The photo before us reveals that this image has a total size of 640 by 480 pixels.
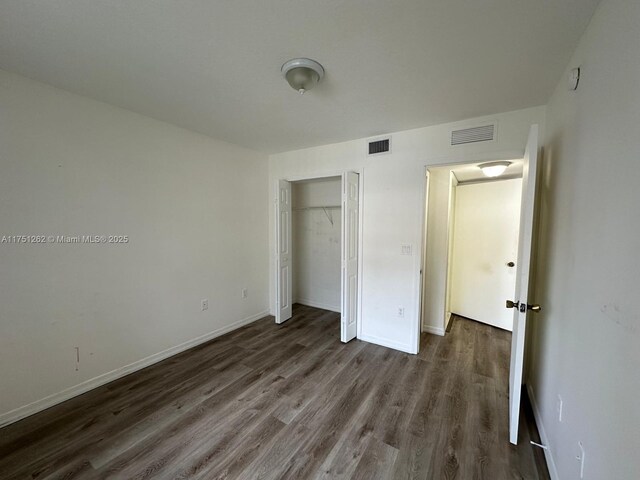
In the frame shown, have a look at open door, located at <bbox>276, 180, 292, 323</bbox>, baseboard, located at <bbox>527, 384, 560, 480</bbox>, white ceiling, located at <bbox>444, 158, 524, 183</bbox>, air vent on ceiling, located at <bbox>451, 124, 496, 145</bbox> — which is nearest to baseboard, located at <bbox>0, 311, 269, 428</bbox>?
open door, located at <bbox>276, 180, 292, 323</bbox>

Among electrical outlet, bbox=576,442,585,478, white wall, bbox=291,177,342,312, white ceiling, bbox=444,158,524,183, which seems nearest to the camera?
electrical outlet, bbox=576,442,585,478

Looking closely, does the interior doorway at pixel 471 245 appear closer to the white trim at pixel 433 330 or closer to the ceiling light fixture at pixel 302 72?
the white trim at pixel 433 330

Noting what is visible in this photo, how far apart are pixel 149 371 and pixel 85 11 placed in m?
2.78

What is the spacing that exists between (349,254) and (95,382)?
8.86 feet

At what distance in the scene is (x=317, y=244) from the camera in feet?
14.6

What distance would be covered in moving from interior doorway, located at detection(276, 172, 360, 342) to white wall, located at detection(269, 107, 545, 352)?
16cm

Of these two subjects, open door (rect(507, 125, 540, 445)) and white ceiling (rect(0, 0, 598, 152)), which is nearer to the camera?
white ceiling (rect(0, 0, 598, 152))

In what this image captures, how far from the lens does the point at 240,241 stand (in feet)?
11.6

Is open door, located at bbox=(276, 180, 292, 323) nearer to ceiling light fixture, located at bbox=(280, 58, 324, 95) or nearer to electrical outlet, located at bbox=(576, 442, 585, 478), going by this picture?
ceiling light fixture, located at bbox=(280, 58, 324, 95)

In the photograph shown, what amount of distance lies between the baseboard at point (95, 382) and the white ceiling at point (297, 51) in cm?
243

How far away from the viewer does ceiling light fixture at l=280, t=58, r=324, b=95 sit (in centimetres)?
162

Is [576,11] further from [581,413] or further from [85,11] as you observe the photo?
[85,11]

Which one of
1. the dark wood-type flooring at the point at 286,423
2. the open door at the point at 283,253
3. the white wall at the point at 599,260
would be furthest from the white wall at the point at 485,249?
the open door at the point at 283,253

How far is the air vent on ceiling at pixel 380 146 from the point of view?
Result: 291 cm
